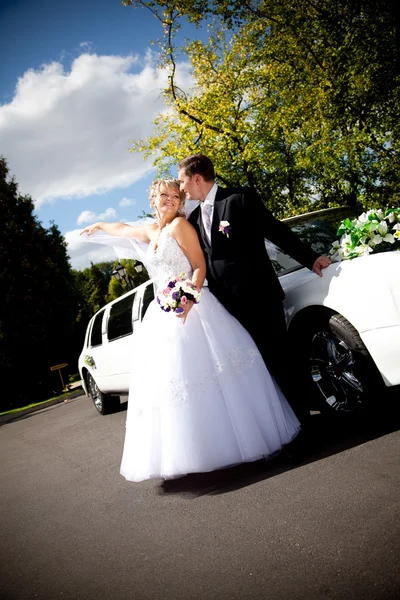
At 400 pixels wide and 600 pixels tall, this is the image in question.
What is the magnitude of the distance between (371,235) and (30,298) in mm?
17386

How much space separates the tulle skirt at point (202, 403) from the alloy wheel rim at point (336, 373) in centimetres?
43

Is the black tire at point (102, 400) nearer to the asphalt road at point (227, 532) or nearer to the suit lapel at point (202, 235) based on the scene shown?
the asphalt road at point (227, 532)

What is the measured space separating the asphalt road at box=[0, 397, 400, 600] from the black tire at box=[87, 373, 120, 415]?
290 centimetres

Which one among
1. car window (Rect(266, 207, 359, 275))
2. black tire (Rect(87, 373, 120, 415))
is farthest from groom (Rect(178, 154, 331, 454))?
black tire (Rect(87, 373, 120, 415))

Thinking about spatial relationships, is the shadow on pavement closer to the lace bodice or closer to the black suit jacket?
the black suit jacket

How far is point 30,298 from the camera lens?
60.0 feet

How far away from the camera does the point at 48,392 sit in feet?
51.0

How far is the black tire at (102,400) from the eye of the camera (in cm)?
686

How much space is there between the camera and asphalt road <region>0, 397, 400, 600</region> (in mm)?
1875

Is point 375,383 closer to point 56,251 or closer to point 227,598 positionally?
point 227,598

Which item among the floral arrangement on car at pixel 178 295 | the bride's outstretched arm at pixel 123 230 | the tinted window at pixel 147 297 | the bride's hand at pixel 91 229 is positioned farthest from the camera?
the tinted window at pixel 147 297

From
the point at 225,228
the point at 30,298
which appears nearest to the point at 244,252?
the point at 225,228

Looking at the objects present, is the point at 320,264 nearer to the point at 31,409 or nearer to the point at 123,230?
the point at 123,230

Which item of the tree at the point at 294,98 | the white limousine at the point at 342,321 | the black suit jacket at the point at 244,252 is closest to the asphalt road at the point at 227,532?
the white limousine at the point at 342,321
